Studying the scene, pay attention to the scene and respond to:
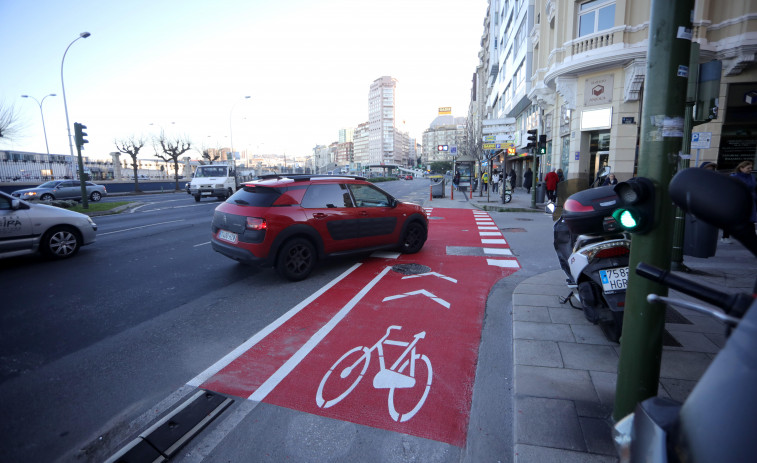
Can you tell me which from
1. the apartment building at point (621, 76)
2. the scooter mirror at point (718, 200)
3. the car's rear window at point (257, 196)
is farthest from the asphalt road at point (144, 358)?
the apartment building at point (621, 76)

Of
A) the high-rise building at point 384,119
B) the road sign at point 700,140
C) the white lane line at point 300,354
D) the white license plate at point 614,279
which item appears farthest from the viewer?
the high-rise building at point 384,119

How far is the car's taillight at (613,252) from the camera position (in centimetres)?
376

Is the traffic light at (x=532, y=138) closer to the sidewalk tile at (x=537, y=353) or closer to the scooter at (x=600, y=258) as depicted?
the scooter at (x=600, y=258)

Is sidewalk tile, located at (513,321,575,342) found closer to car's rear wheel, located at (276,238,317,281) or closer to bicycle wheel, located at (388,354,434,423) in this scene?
bicycle wheel, located at (388,354,434,423)

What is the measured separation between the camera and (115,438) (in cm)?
268

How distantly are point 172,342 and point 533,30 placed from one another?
87.7 feet

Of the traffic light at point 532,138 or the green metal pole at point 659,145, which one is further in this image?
the traffic light at point 532,138

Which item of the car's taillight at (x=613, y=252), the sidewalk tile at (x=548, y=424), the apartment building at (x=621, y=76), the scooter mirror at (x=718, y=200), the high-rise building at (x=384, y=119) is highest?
the high-rise building at (x=384, y=119)

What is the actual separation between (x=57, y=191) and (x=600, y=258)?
3219 cm

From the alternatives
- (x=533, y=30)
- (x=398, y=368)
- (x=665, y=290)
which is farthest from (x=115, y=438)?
(x=533, y=30)

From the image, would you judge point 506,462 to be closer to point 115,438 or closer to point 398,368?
point 398,368

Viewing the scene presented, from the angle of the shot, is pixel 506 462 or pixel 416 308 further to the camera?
pixel 416 308

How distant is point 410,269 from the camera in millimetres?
6957

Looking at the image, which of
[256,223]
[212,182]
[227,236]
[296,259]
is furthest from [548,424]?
[212,182]
